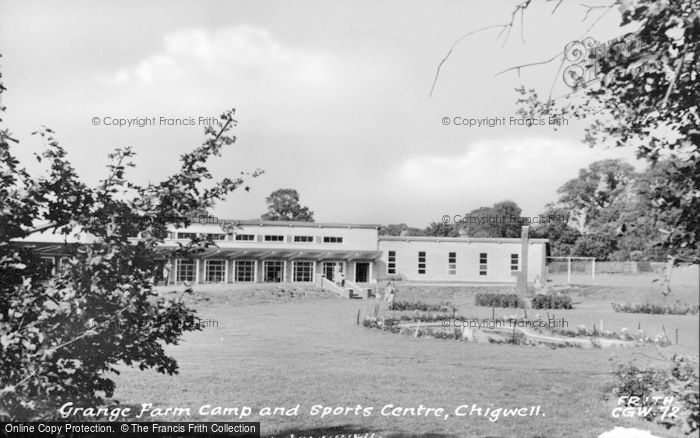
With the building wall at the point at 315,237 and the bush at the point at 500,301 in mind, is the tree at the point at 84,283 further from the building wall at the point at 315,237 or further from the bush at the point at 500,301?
the building wall at the point at 315,237

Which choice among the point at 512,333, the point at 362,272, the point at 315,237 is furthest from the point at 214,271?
the point at 512,333

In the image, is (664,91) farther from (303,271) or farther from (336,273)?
(303,271)

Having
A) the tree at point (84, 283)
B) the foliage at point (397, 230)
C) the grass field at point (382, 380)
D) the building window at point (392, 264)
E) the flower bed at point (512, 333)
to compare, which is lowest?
the flower bed at point (512, 333)

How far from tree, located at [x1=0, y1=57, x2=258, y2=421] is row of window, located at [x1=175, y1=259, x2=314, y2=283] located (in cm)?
4084

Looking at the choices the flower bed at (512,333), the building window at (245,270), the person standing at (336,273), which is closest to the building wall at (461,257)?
the person standing at (336,273)

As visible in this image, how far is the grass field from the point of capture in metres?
7.87

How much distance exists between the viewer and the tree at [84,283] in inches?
144

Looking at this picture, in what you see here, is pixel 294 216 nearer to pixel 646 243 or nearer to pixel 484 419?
pixel 484 419

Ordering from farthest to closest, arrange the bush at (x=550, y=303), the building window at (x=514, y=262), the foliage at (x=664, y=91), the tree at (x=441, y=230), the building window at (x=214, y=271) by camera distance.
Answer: the tree at (x=441, y=230), the building window at (x=514, y=262), the building window at (x=214, y=271), the bush at (x=550, y=303), the foliage at (x=664, y=91)

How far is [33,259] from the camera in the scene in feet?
13.6

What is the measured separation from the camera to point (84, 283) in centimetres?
374

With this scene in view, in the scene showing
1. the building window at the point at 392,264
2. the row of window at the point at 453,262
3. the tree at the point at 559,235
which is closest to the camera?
the building window at the point at 392,264

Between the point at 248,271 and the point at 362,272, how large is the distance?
344 inches

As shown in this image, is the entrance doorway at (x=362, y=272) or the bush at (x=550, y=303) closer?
the bush at (x=550, y=303)
